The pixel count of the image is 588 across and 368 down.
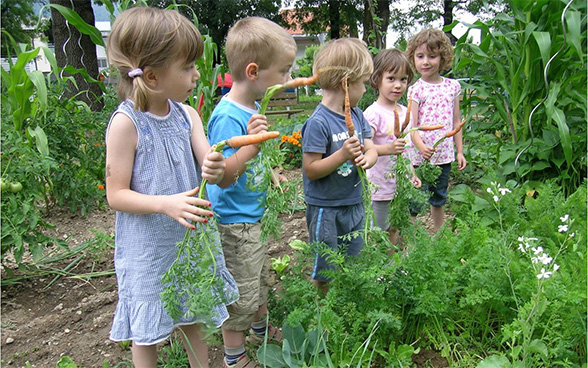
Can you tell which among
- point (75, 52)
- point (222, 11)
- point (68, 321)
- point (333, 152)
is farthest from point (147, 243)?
point (222, 11)

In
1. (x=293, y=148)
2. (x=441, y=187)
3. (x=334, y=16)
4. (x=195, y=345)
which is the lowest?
(x=195, y=345)

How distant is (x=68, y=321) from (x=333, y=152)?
5.65 ft

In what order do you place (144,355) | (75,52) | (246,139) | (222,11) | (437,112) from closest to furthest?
(246,139) → (144,355) → (437,112) → (75,52) → (222,11)

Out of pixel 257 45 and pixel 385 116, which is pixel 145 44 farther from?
pixel 385 116

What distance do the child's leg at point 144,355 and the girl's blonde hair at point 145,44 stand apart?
3.01ft

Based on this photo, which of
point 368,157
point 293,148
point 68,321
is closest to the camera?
point 368,157

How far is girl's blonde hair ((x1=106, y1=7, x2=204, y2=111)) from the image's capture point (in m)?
1.50

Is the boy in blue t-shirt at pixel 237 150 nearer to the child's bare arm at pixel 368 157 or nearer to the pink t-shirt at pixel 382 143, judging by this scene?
the child's bare arm at pixel 368 157

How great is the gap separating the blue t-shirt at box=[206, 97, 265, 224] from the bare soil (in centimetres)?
54

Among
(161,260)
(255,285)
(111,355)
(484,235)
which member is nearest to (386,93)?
(484,235)

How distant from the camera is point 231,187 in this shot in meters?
1.88

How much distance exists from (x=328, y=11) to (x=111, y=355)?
20953 mm

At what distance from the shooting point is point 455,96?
317 centimetres

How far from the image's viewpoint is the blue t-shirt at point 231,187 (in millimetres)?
1798
